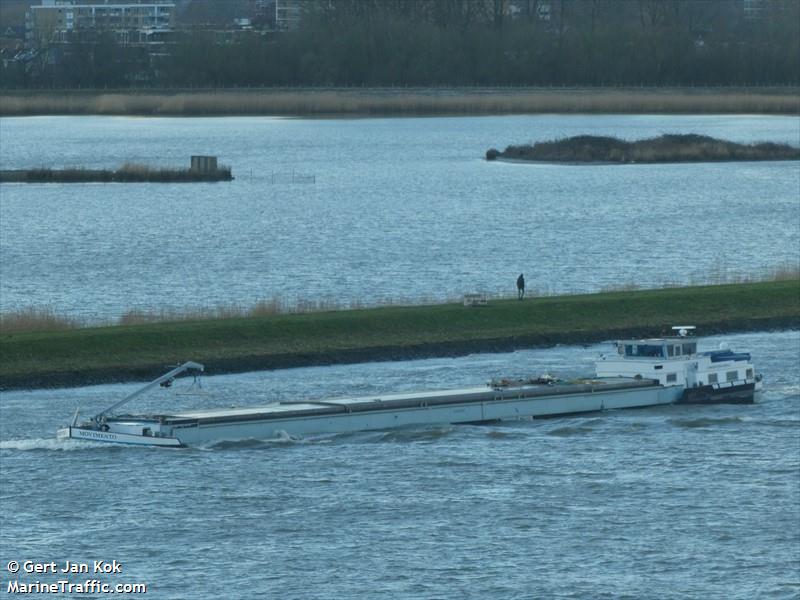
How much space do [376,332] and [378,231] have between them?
46.1m

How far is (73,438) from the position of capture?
5084 centimetres

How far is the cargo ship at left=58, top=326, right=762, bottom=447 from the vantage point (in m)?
52.0

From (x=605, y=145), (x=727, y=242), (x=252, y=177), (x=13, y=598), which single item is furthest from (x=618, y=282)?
(x=605, y=145)

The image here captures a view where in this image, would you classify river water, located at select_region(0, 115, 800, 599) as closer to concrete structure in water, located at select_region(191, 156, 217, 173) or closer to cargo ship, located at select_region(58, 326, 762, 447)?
cargo ship, located at select_region(58, 326, 762, 447)

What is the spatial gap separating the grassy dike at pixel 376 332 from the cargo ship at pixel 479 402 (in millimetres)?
5295

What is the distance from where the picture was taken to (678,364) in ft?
197

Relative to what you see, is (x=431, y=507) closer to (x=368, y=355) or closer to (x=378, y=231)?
(x=368, y=355)

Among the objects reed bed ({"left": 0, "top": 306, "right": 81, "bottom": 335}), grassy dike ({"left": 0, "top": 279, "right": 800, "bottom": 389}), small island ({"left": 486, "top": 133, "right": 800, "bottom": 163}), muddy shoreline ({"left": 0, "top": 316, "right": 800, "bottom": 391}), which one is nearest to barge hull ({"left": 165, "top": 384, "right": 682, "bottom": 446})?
muddy shoreline ({"left": 0, "top": 316, "right": 800, "bottom": 391})

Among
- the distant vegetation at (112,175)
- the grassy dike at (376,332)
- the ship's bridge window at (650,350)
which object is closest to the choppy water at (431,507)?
the grassy dike at (376,332)

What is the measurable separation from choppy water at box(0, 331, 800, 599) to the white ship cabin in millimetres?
1632

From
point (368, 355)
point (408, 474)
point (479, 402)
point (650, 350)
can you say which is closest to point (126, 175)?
point (368, 355)

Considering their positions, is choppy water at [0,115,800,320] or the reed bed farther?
choppy water at [0,115,800,320]

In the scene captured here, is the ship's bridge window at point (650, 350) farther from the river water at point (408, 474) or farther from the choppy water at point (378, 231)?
the choppy water at point (378, 231)

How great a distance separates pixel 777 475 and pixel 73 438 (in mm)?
19078
